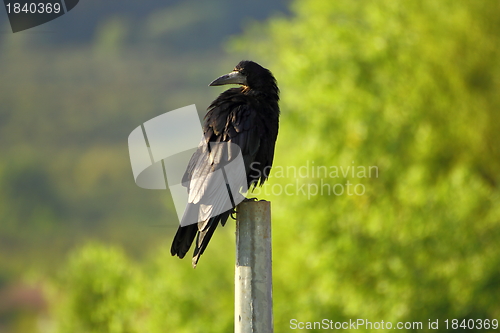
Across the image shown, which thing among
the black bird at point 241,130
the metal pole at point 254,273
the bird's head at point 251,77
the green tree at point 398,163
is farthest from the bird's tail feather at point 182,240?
the green tree at point 398,163

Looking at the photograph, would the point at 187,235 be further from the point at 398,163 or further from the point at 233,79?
the point at 398,163

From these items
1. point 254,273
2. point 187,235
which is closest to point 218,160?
point 187,235

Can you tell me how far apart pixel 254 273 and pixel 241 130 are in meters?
1.33

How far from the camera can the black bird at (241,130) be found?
357cm

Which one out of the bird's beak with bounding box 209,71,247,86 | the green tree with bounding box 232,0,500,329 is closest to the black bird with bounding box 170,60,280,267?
the bird's beak with bounding box 209,71,247,86

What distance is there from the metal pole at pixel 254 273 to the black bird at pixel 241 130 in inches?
12.4

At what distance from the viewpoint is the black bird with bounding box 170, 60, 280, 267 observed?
3.57 m

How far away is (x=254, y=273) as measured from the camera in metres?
3.20

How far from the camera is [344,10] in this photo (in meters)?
12.6

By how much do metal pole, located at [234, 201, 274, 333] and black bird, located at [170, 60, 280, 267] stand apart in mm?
315

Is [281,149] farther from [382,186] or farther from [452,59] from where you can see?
[452,59]

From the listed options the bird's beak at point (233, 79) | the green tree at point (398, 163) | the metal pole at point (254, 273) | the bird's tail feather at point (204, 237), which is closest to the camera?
the metal pole at point (254, 273)

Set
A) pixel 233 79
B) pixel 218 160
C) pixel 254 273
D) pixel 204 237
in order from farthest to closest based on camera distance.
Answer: pixel 233 79, pixel 218 160, pixel 204 237, pixel 254 273

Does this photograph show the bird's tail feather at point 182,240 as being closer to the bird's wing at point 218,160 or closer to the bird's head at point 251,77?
the bird's wing at point 218,160
